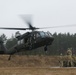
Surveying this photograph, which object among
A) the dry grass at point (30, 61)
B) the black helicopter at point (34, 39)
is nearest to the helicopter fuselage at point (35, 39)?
the black helicopter at point (34, 39)

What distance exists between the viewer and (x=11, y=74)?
74.8 ft

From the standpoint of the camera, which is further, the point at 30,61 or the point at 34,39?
the point at 30,61

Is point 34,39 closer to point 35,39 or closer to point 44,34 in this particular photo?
point 35,39

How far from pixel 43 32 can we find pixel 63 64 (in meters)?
4.87

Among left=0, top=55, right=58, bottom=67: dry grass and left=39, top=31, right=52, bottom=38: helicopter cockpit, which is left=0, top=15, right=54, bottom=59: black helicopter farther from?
left=0, top=55, right=58, bottom=67: dry grass

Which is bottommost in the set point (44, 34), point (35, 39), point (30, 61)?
point (30, 61)

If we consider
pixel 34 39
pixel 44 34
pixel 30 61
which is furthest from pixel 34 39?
pixel 30 61

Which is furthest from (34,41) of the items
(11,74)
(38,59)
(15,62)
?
(38,59)

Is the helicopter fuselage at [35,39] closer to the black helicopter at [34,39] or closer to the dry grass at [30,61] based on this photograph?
the black helicopter at [34,39]

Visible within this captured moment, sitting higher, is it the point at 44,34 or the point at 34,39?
the point at 44,34

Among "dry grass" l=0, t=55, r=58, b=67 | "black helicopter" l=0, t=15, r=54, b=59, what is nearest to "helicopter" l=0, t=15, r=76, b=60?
"black helicopter" l=0, t=15, r=54, b=59

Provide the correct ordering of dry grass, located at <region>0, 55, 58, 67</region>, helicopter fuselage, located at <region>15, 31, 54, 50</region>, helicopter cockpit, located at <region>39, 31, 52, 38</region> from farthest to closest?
dry grass, located at <region>0, 55, 58, 67</region>, helicopter cockpit, located at <region>39, 31, 52, 38</region>, helicopter fuselage, located at <region>15, 31, 54, 50</region>

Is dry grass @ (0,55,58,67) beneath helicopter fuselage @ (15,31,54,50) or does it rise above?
beneath

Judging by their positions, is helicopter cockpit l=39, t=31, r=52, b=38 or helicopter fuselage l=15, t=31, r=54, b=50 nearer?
helicopter fuselage l=15, t=31, r=54, b=50
